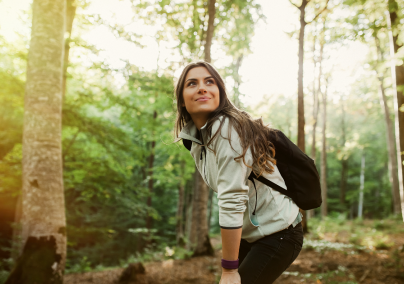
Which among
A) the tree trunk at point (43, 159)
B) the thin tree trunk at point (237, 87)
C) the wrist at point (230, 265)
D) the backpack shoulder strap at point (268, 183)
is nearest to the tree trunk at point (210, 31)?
the thin tree trunk at point (237, 87)

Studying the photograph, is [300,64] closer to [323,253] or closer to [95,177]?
[323,253]

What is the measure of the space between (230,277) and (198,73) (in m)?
1.46

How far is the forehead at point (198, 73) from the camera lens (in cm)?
202

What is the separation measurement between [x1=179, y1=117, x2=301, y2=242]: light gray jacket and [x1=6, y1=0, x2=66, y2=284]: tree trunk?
3.60m

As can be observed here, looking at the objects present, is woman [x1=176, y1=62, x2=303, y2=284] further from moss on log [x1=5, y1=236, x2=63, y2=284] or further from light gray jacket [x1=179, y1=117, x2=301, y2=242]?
moss on log [x1=5, y1=236, x2=63, y2=284]

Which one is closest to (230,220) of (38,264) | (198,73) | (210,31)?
(198,73)

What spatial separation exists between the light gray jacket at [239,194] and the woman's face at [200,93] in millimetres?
190

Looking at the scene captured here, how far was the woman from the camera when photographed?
158 centimetres

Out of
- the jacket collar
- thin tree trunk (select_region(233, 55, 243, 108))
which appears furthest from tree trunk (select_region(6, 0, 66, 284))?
thin tree trunk (select_region(233, 55, 243, 108))

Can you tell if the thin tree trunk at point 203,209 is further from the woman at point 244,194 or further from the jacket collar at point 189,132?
the woman at point 244,194

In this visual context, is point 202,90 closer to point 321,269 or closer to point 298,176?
point 298,176

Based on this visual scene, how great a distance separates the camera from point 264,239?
1.76 m

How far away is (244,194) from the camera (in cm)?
159

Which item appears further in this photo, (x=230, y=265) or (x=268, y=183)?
(x=268, y=183)
